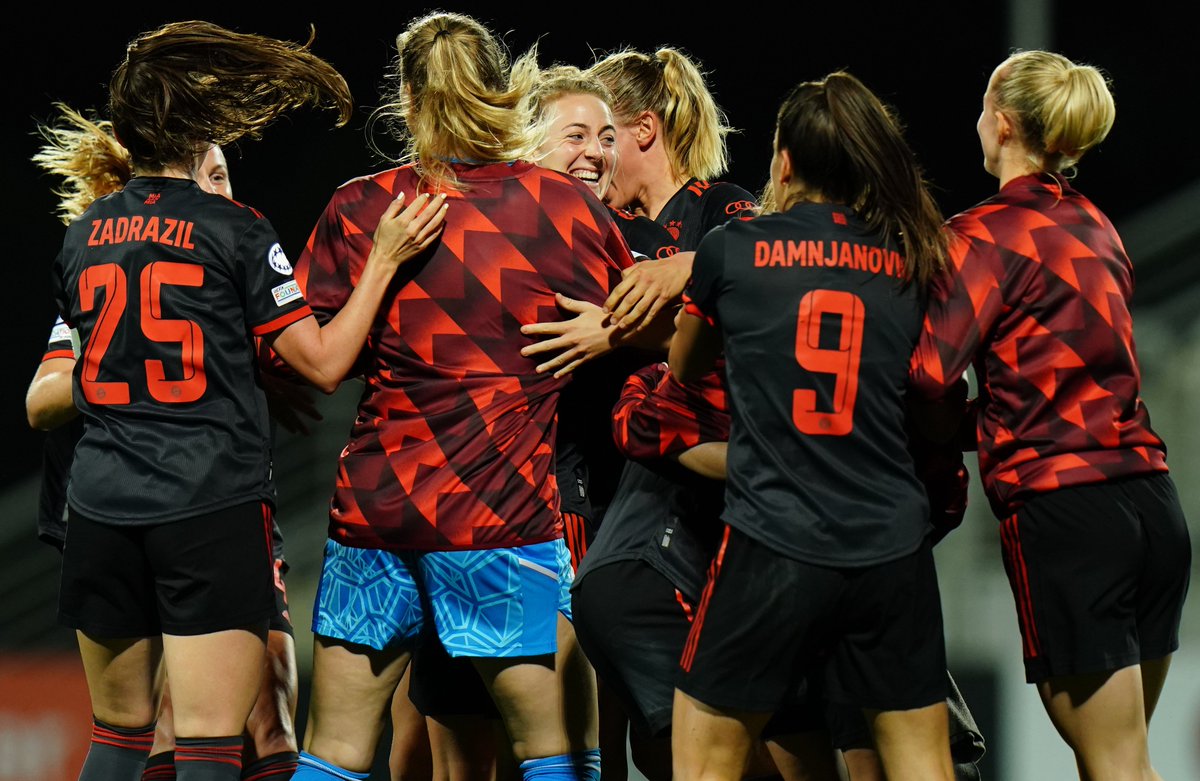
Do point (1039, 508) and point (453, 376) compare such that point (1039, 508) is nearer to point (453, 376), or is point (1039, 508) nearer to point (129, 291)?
point (453, 376)

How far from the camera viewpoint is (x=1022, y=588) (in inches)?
93.0

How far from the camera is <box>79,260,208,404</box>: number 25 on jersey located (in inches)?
91.4

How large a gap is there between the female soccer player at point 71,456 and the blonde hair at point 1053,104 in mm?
1507

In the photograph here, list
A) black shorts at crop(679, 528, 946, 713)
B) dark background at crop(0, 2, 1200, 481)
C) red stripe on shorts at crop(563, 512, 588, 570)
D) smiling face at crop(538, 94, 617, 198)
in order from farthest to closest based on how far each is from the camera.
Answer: dark background at crop(0, 2, 1200, 481) → smiling face at crop(538, 94, 617, 198) → red stripe on shorts at crop(563, 512, 588, 570) → black shorts at crop(679, 528, 946, 713)

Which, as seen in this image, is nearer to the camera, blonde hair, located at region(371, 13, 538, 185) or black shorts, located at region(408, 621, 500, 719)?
blonde hair, located at region(371, 13, 538, 185)

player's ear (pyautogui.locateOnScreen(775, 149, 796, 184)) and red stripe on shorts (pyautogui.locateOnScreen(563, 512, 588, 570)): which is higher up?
player's ear (pyautogui.locateOnScreen(775, 149, 796, 184))

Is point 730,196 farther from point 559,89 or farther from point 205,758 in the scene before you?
point 205,758

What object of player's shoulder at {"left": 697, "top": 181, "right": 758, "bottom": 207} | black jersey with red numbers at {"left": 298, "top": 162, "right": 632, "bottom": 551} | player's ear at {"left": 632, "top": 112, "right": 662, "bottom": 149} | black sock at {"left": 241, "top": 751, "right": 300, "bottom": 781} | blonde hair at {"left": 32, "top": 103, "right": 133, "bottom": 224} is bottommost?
black sock at {"left": 241, "top": 751, "right": 300, "bottom": 781}

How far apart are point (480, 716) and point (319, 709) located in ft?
2.03

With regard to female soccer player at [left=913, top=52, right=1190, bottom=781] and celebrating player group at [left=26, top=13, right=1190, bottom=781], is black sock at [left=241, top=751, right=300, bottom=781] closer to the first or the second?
celebrating player group at [left=26, top=13, right=1190, bottom=781]

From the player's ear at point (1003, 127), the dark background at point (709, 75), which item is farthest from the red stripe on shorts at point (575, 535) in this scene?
the dark background at point (709, 75)

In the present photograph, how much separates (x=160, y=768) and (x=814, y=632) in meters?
1.57

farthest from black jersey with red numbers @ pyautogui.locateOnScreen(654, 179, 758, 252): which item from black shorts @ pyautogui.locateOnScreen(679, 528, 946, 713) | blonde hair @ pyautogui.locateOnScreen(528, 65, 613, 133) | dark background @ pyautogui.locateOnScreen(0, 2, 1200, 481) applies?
dark background @ pyautogui.locateOnScreen(0, 2, 1200, 481)

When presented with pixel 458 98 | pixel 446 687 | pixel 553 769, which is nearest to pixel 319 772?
pixel 553 769
